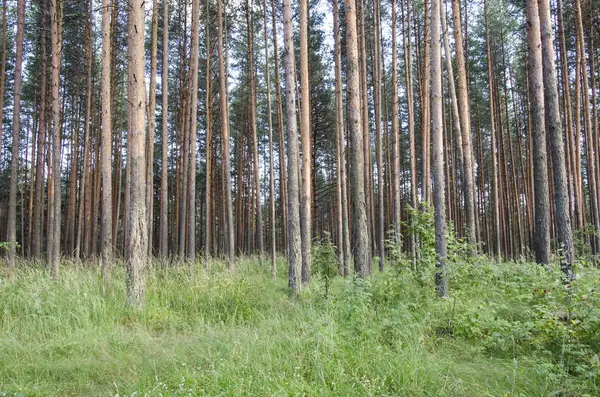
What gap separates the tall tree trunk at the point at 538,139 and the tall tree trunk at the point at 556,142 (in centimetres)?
21

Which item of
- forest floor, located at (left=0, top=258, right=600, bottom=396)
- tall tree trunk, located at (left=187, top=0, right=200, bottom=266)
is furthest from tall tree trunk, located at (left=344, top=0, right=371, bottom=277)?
tall tree trunk, located at (left=187, top=0, right=200, bottom=266)

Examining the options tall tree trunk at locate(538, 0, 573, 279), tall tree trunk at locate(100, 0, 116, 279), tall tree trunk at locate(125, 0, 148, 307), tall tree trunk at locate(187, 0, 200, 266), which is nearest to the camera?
tall tree trunk at locate(538, 0, 573, 279)

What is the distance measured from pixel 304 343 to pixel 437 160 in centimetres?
480

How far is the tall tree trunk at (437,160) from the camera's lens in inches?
262

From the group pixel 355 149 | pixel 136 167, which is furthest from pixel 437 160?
pixel 136 167

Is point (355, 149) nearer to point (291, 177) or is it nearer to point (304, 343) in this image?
point (291, 177)

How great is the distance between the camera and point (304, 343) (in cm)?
421

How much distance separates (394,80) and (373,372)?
12991 millimetres

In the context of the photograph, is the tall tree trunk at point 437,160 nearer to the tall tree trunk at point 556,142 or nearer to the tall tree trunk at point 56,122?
the tall tree trunk at point 556,142

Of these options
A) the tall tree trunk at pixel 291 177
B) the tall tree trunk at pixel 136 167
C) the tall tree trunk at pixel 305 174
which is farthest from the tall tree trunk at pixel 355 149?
the tall tree trunk at pixel 136 167

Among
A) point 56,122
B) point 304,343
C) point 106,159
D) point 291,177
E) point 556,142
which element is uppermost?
point 56,122

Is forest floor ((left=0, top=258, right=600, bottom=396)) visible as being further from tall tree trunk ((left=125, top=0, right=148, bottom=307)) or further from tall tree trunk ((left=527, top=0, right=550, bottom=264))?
tall tree trunk ((left=527, top=0, right=550, bottom=264))

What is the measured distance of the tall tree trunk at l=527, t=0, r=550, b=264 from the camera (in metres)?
7.14

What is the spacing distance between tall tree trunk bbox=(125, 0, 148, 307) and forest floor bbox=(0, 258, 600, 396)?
0.55m
